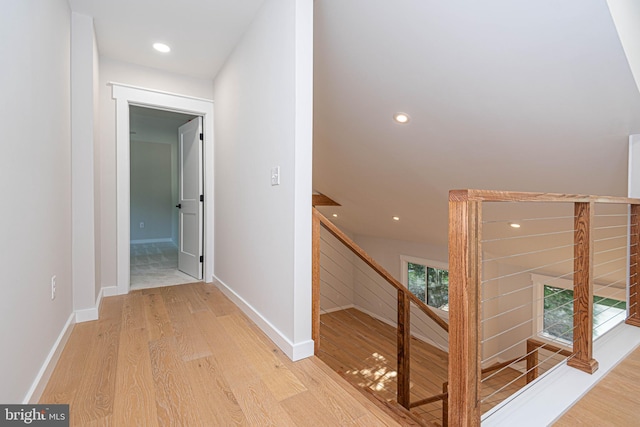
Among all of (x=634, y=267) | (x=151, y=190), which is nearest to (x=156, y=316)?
(x=634, y=267)

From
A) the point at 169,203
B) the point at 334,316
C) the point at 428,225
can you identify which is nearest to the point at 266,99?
the point at 428,225

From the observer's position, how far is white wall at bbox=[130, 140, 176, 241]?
704cm

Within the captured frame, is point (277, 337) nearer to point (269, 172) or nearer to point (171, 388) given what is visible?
point (171, 388)

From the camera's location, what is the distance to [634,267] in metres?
2.12

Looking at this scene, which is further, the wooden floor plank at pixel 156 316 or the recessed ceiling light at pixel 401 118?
the recessed ceiling light at pixel 401 118

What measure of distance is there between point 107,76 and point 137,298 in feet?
7.28

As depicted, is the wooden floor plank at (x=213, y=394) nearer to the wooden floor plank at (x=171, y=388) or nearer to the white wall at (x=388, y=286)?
the wooden floor plank at (x=171, y=388)

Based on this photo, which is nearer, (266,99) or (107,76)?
(266,99)

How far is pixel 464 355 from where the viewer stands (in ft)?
3.32

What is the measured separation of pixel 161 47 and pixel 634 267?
4213mm

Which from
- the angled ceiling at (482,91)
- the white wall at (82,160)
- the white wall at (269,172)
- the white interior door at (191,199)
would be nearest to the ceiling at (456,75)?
the angled ceiling at (482,91)

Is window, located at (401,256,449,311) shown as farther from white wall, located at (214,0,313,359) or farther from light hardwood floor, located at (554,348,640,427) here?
white wall, located at (214,0,313,359)

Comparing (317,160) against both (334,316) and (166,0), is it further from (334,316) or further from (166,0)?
(334,316)

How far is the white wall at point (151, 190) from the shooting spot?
23.1 ft
